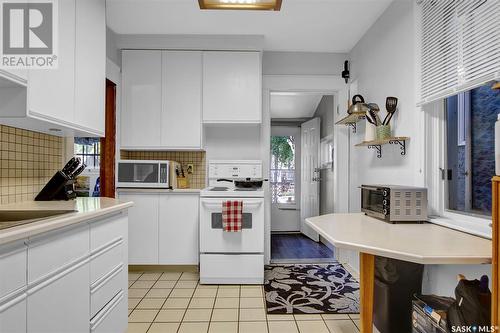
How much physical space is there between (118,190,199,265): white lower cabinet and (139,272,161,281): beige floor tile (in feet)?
0.39

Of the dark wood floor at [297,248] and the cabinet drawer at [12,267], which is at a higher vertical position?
the cabinet drawer at [12,267]

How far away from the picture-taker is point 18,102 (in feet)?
4.51

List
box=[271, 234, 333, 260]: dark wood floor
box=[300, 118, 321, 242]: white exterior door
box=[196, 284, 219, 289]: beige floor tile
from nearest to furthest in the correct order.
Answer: box=[196, 284, 219, 289]: beige floor tile < box=[271, 234, 333, 260]: dark wood floor < box=[300, 118, 321, 242]: white exterior door

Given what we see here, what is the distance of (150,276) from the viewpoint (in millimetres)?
3010

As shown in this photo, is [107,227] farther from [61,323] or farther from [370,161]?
[370,161]

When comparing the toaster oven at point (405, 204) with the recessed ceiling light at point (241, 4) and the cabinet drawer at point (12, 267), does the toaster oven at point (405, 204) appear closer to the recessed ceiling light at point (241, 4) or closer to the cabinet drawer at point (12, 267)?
the recessed ceiling light at point (241, 4)

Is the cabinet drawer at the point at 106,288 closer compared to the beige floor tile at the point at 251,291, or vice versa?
the cabinet drawer at the point at 106,288

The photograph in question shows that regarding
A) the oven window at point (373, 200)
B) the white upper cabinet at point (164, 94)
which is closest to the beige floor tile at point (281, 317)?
the oven window at point (373, 200)

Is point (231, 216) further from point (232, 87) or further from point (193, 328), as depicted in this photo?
point (232, 87)

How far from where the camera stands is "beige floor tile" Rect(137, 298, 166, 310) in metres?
2.35

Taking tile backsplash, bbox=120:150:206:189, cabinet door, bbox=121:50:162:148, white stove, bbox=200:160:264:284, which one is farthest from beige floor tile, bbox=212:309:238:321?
cabinet door, bbox=121:50:162:148

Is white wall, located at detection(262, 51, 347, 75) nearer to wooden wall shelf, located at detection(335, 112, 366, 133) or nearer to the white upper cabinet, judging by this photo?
wooden wall shelf, located at detection(335, 112, 366, 133)

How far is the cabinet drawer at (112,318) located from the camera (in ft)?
4.98

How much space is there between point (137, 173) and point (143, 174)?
0.07m
